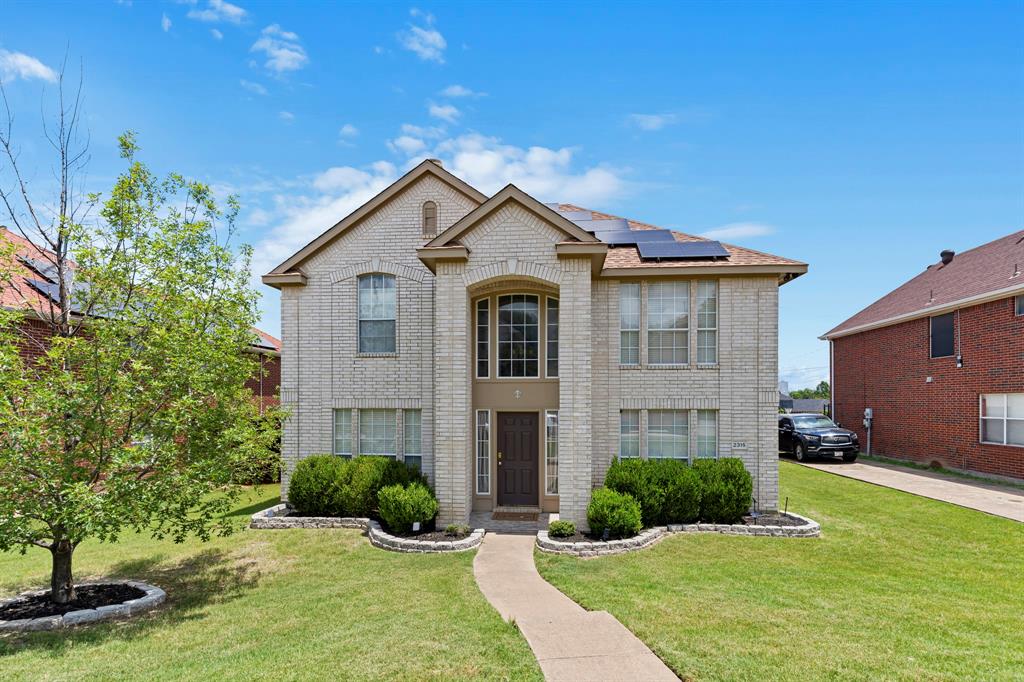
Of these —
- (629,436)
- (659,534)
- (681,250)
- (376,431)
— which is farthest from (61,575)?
(681,250)

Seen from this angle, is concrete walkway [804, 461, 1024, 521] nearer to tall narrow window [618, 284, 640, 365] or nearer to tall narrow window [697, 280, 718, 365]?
tall narrow window [697, 280, 718, 365]

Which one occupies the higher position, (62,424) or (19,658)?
(62,424)

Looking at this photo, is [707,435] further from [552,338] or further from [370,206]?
[370,206]

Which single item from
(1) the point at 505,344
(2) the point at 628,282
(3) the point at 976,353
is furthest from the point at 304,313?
(3) the point at 976,353

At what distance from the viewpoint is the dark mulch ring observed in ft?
24.0

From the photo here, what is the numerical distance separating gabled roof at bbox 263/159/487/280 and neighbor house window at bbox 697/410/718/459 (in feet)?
24.1

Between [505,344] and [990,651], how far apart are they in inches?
356

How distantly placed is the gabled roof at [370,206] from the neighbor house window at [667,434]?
21.9 ft

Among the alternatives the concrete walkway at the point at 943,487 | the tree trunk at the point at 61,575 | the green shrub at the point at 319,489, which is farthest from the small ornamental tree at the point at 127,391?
the concrete walkway at the point at 943,487

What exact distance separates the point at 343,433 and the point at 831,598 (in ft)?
34.1

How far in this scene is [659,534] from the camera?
10039mm

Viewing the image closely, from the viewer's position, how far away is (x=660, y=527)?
1036cm

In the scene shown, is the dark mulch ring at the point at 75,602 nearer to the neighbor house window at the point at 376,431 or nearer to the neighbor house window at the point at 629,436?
the neighbor house window at the point at 376,431

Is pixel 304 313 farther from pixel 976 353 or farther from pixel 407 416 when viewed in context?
pixel 976 353
